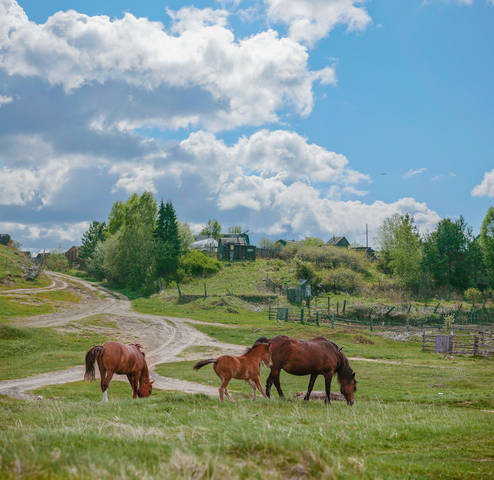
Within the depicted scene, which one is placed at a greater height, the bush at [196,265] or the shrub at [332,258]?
the shrub at [332,258]

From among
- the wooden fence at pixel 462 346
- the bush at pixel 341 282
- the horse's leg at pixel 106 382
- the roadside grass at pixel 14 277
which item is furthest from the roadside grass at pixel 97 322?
the bush at pixel 341 282

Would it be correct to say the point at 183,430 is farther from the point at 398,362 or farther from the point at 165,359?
the point at 398,362

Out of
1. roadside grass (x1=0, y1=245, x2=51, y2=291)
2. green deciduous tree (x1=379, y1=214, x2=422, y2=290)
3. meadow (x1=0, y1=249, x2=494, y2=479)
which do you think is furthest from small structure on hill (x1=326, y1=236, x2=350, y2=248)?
meadow (x1=0, y1=249, x2=494, y2=479)

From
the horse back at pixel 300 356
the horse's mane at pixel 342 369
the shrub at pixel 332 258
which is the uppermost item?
the shrub at pixel 332 258

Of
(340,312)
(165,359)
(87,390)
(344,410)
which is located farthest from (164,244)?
(344,410)

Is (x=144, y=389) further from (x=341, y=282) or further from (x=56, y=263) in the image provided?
(x=56, y=263)

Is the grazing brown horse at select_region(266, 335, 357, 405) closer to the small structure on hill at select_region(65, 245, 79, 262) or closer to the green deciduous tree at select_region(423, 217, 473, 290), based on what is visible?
the green deciduous tree at select_region(423, 217, 473, 290)

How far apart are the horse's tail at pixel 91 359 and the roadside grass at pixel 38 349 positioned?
30.5 ft

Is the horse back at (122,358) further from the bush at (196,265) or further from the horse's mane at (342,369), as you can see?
the bush at (196,265)

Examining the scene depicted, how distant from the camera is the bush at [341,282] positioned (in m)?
70.8

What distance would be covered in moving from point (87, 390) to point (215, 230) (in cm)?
12633

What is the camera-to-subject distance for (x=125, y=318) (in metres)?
45.8

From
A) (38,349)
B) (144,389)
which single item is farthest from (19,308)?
(144,389)

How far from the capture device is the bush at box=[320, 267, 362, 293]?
232ft
